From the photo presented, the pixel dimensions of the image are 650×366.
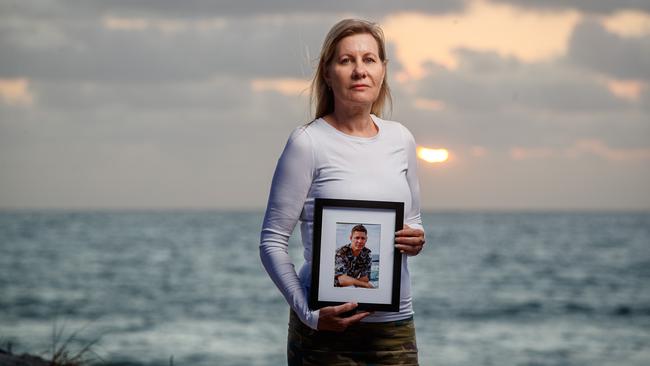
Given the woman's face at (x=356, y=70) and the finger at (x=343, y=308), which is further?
the woman's face at (x=356, y=70)

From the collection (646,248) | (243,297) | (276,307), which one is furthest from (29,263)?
(646,248)

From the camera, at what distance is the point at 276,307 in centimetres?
2536

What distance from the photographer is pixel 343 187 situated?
293 cm

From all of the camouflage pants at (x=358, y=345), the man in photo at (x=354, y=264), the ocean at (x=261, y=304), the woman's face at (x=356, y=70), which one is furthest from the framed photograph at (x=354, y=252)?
the ocean at (x=261, y=304)

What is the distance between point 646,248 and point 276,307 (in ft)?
104

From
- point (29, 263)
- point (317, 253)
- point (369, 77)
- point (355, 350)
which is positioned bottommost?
point (355, 350)

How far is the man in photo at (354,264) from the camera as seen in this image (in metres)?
2.89

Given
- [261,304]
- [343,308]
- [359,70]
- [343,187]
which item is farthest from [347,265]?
[261,304]

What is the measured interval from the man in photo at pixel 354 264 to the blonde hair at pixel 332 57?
0.50 meters

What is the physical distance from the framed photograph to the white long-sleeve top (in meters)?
0.06

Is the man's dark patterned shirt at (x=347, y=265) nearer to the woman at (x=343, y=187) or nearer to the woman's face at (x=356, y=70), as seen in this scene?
the woman at (x=343, y=187)

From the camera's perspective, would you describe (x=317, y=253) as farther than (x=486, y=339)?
No

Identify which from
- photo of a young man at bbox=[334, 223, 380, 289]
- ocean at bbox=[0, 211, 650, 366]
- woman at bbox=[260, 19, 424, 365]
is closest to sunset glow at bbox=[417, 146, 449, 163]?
woman at bbox=[260, 19, 424, 365]

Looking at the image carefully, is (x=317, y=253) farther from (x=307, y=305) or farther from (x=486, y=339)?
(x=486, y=339)
